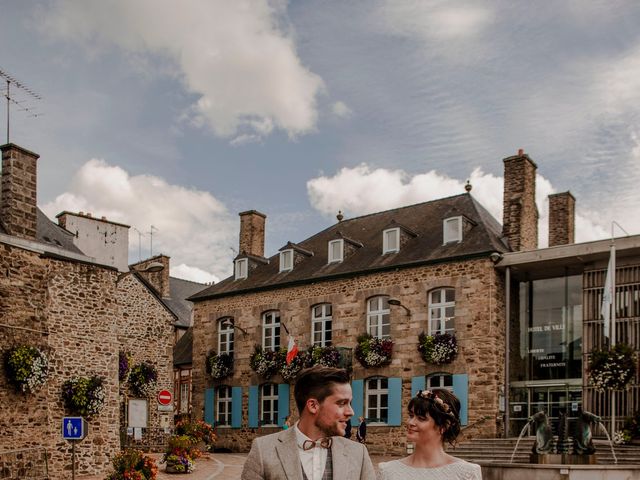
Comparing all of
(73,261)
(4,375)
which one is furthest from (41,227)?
(4,375)

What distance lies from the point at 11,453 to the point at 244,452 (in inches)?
509

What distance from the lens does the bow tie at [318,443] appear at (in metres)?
3.30

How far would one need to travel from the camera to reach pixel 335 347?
2503 cm

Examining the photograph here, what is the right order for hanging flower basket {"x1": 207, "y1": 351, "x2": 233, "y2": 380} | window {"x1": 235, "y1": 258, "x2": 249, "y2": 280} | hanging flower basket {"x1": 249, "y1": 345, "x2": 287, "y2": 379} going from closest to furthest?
hanging flower basket {"x1": 249, "y1": 345, "x2": 287, "y2": 379}, hanging flower basket {"x1": 207, "y1": 351, "x2": 233, "y2": 380}, window {"x1": 235, "y1": 258, "x2": 249, "y2": 280}

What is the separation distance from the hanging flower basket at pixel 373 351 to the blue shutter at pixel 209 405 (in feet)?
21.2

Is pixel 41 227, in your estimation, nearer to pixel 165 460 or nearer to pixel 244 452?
pixel 165 460

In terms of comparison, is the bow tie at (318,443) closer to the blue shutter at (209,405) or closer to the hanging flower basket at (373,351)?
the hanging flower basket at (373,351)

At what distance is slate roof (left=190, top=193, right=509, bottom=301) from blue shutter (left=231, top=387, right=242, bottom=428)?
3.26m

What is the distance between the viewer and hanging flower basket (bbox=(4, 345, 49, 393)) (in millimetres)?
17188

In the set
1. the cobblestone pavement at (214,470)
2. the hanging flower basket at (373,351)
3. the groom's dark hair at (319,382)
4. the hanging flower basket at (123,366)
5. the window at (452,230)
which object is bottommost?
the cobblestone pavement at (214,470)

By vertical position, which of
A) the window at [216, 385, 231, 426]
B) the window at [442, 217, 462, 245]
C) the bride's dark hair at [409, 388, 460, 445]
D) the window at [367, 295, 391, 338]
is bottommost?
the window at [216, 385, 231, 426]

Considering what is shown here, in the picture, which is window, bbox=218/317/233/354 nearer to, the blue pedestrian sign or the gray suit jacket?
the blue pedestrian sign

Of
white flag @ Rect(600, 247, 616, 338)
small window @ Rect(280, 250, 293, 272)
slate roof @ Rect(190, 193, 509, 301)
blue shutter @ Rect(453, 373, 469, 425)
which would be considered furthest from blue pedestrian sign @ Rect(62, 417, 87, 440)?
small window @ Rect(280, 250, 293, 272)

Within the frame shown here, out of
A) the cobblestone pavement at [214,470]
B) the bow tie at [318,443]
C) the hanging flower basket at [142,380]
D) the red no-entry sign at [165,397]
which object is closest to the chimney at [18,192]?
the red no-entry sign at [165,397]
